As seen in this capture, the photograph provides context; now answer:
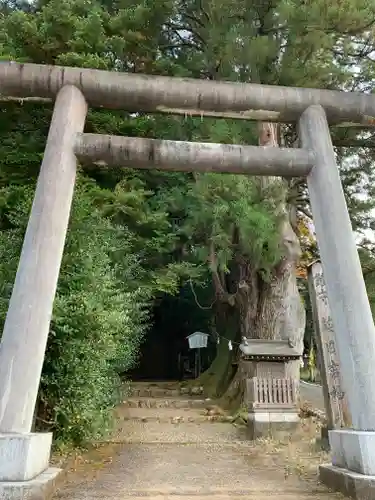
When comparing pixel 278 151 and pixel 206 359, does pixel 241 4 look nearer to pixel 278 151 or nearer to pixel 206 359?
pixel 278 151

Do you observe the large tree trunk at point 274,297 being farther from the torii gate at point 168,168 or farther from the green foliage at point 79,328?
the green foliage at point 79,328

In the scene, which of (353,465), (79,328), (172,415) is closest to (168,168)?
(79,328)

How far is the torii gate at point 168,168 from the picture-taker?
4.36 metres

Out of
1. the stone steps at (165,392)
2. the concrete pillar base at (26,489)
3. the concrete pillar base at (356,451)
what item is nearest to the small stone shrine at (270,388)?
the concrete pillar base at (356,451)

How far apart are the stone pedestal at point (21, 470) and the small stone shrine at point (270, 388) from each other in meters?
5.74

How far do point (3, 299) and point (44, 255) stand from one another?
1.81 meters

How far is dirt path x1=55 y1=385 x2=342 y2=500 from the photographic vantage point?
4.78 meters

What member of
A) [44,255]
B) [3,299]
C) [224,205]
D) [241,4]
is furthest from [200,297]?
[44,255]

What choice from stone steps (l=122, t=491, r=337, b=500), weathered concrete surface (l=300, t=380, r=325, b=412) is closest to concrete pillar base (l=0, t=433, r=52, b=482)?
stone steps (l=122, t=491, r=337, b=500)

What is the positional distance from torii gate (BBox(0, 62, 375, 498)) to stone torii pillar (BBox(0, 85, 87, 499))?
1 cm

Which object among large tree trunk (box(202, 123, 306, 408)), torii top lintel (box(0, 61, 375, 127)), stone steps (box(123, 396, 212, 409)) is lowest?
stone steps (box(123, 396, 212, 409))

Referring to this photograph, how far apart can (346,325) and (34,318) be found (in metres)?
3.28

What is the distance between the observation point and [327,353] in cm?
727

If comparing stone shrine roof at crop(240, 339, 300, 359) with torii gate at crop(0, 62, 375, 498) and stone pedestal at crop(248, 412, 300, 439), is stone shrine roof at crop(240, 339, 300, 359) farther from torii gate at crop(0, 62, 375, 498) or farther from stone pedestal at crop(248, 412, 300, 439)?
torii gate at crop(0, 62, 375, 498)
